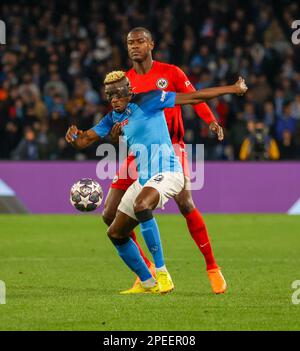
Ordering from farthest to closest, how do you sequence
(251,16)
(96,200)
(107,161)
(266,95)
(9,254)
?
(251,16) → (266,95) → (107,161) → (9,254) → (96,200)

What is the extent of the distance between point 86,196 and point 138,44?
5.23 ft

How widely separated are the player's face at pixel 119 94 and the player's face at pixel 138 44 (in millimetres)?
812

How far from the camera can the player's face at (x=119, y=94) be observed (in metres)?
9.45

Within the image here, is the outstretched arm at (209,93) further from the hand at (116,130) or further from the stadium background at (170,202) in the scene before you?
the stadium background at (170,202)

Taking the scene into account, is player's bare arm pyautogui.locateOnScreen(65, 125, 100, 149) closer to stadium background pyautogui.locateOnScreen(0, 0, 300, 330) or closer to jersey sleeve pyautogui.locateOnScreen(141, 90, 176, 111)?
jersey sleeve pyautogui.locateOnScreen(141, 90, 176, 111)

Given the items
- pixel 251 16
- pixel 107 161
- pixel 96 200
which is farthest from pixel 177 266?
pixel 251 16

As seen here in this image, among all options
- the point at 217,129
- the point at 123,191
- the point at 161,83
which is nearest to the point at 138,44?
the point at 161,83

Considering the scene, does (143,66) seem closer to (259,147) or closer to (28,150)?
(259,147)

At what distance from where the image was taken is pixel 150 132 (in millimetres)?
9445

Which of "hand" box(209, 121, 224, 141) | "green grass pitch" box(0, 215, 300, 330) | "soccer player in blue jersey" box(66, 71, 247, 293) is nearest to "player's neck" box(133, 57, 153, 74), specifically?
"hand" box(209, 121, 224, 141)

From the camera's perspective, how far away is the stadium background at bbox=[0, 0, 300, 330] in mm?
8750

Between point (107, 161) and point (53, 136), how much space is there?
1453mm

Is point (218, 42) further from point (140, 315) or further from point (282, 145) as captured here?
point (140, 315)

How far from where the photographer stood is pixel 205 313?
8203 millimetres
